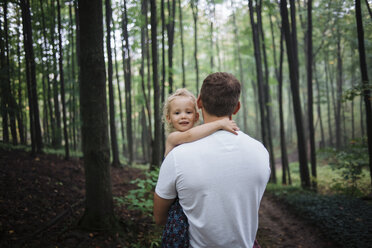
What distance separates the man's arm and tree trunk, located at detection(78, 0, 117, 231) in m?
2.56

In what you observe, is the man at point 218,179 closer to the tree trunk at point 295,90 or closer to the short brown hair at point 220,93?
the short brown hair at point 220,93

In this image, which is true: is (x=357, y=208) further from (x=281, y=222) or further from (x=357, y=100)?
(x=357, y=100)

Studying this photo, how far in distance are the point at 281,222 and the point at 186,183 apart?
580cm

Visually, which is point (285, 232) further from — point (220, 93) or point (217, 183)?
point (220, 93)

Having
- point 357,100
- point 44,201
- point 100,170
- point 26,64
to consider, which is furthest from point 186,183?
point 357,100

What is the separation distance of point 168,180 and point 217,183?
10.6 inches

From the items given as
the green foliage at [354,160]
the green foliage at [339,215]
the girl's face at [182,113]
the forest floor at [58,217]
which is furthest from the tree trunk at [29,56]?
the green foliage at [354,160]

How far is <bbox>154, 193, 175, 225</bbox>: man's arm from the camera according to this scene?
53.2 inches

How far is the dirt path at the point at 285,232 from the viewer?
464 cm

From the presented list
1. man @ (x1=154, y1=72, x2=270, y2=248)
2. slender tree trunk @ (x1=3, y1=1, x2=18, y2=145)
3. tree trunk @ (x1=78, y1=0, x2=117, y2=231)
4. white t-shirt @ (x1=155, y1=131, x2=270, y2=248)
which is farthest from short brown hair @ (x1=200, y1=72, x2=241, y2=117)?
slender tree trunk @ (x1=3, y1=1, x2=18, y2=145)

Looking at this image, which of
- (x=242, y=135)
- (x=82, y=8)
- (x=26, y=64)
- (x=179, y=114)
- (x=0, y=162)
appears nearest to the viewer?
(x=242, y=135)

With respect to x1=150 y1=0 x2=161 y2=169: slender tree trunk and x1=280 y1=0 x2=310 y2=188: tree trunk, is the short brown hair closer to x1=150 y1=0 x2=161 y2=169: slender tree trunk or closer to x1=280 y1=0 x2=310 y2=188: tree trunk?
x1=150 y1=0 x2=161 y2=169: slender tree trunk

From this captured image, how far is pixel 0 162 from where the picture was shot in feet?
17.1

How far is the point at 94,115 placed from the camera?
3.66 metres
